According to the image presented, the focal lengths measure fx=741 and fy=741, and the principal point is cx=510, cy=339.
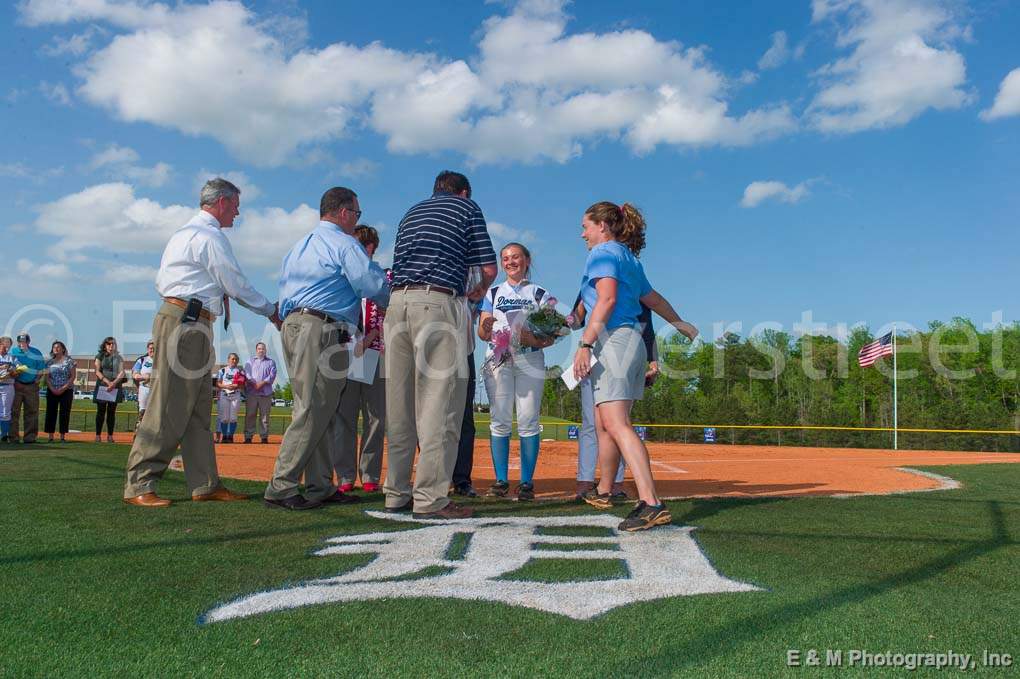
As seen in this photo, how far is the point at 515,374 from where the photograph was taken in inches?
238

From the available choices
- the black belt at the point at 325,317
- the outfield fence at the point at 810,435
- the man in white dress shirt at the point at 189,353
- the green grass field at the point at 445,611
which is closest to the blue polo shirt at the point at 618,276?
the green grass field at the point at 445,611

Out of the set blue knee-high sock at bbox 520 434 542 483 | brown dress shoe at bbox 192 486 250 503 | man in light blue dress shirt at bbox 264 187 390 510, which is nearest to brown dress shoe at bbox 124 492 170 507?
brown dress shoe at bbox 192 486 250 503

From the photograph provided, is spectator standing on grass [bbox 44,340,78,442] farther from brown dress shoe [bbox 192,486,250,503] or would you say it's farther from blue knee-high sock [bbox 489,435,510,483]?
blue knee-high sock [bbox 489,435,510,483]

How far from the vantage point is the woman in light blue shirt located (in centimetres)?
414

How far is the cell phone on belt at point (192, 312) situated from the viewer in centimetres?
490

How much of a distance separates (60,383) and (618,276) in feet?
39.7

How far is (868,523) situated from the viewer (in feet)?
14.6

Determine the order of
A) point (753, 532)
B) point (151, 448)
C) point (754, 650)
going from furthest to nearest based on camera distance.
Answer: point (151, 448)
point (753, 532)
point (754, 650)

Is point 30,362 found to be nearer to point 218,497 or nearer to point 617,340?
point 218,497

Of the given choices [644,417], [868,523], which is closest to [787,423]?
[644,417]

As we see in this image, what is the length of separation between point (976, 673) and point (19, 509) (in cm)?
465

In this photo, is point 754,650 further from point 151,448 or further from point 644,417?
point 644,417

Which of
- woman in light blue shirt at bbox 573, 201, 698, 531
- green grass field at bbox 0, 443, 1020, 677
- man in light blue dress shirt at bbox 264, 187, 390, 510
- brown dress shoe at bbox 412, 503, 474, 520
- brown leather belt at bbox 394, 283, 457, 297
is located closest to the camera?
green grass field at bbox 0, 443, 1020, 677

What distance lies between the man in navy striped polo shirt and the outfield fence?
26081 mm
